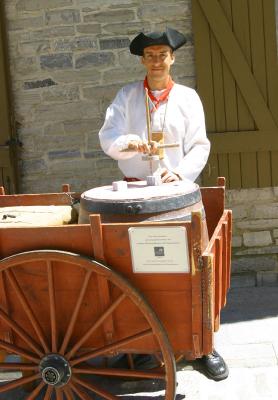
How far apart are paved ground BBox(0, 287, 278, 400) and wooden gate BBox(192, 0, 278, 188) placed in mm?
1048

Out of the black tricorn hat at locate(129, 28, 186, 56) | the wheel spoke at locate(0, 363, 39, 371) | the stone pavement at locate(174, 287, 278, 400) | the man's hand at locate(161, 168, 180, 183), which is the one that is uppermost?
the black tricorn hat at locate(129, 28, 186, 56)

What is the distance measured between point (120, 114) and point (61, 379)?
1.44 metres

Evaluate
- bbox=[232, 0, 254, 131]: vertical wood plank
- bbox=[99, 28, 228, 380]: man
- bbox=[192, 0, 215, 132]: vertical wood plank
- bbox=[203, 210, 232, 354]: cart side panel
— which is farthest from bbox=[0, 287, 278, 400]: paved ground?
bbox=[232, 0, 254, 131]: vertical wood plank

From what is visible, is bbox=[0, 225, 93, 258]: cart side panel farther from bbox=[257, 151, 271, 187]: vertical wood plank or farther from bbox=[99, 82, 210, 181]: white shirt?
bbox=[257, 151, 271, 187]: vertical wood plank

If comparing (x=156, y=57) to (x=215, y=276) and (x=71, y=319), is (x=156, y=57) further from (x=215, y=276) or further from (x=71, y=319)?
(x=71, y=319)

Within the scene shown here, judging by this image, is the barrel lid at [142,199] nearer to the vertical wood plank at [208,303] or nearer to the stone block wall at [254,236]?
the vertical wood plank at [208,303]

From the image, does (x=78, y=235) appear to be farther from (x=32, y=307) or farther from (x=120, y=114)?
(x=120, y=114)

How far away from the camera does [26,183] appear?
486 centimetres

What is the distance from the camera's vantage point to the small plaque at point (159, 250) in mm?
2305

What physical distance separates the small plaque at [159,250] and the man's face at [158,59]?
3.69 ft

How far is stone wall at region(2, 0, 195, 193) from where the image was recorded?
456 centimetres

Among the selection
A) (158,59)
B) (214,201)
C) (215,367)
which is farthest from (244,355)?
(158,59)

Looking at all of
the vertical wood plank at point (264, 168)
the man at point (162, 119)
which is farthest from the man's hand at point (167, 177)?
the vertical wood plank at point (264, 168)

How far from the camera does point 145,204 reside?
2463mm
